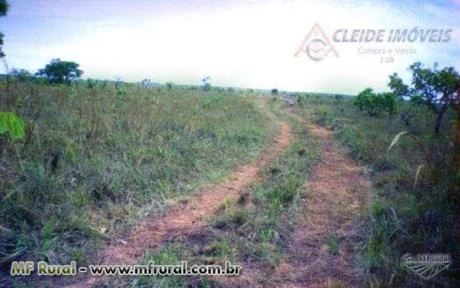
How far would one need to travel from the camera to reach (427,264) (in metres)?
2.98

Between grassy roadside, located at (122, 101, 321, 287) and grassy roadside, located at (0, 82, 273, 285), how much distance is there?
2.58ft

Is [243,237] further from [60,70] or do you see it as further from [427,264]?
[60,70]

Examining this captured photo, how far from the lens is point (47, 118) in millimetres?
6074

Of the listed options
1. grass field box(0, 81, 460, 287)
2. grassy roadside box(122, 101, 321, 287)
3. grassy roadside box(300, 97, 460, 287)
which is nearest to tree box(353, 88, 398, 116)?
grass field box(0, 81, 460, 287)

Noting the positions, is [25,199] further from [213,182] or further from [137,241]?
[213,182]

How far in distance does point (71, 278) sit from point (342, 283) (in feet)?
7.47

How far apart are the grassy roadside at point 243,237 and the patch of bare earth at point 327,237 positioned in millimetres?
140

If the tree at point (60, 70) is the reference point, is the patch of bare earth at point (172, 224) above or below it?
below

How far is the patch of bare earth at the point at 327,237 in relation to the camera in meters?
3.21

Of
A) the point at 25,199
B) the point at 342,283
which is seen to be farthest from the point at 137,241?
the point at 342,283

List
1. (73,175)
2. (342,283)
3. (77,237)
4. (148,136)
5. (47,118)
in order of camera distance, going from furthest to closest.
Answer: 1. (148,136)
2. (47,118)
3. (73,175)
4. (77,237)
5. (342,283)

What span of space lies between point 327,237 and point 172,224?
5.80ft

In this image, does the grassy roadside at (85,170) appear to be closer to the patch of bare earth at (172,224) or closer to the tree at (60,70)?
the patch of bare earth at (172,224)

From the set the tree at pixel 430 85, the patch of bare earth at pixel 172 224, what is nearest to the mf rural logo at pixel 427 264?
the patch of bare earth at pixel 172 224
